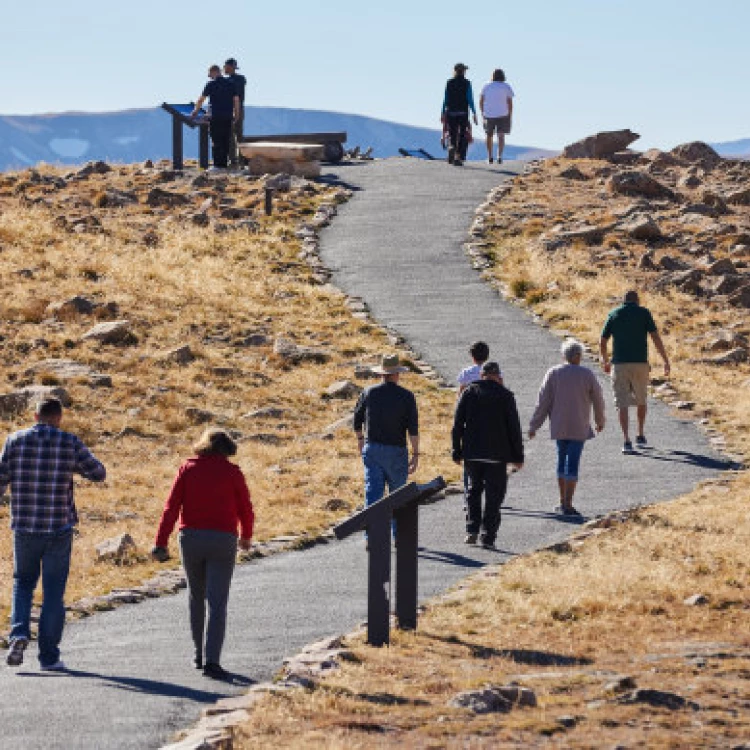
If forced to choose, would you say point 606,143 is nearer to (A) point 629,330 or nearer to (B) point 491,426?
(A) point 629,330

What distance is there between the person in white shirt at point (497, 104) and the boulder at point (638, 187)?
10.8 ft

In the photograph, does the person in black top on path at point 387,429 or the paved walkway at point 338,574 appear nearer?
the paved walkway at point 338,574

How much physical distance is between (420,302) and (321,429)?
9036mm

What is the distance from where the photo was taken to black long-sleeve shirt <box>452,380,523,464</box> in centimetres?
1519

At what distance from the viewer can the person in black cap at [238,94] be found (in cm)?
4107

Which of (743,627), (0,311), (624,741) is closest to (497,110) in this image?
(0,311)

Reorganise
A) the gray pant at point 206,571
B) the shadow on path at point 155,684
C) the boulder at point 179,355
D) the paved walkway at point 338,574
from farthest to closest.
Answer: the boulder at point 179,355
the gray pant at point 206,571
the shadow on path at point 155,684
the paved walkway at point 338,574

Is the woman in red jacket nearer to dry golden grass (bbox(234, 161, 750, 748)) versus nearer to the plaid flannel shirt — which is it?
the plaid flannel shirt

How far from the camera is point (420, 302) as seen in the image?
106 ft

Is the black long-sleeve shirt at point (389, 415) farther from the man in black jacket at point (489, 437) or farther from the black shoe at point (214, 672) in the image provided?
the black shoe at point (214, 672)

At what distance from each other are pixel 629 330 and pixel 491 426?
6.07 meters

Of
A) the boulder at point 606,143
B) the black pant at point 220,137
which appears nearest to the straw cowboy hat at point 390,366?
the black pant at point 220,137

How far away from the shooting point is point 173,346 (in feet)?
95.2

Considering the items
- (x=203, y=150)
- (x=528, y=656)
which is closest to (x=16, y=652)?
(x=528, y=656)
